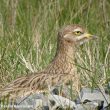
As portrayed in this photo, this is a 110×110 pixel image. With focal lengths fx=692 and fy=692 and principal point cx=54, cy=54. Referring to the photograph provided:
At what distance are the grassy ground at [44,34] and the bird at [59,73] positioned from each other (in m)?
0.17

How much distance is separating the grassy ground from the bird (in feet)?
0.54

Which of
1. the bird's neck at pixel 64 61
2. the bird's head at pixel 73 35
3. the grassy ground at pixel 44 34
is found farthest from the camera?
the bird's head at pixel 73 35

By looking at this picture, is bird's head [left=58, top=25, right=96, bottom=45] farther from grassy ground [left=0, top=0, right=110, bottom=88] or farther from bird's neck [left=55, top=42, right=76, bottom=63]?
grassy ground [left=0, top=0, right=110, bottom=88]

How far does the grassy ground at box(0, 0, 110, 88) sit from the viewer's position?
25.7ft

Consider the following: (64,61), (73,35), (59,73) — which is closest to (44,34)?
(73,35)

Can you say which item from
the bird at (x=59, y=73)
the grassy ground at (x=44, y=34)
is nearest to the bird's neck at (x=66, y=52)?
the bird at (x=59, y=73)

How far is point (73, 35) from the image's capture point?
26.3 ft

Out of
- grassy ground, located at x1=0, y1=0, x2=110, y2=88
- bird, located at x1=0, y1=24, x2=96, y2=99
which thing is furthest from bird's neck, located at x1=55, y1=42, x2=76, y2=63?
grassy ground, located at x1=0, y1=0, x2=110, y2=88

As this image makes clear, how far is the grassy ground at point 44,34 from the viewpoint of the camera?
25.7ft

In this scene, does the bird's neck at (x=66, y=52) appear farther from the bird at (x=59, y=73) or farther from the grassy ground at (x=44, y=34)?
the grassy ground at (x=44, y=34)

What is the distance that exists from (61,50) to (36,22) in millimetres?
2625

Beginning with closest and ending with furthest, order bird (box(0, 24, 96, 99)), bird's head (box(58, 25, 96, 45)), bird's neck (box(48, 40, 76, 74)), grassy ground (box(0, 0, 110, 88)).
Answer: bird (box(0, 24, 96, 99))
bird's neck (box(48, 40, 76, 74))
grassy ground (box(0, 0, 110, 88))
bird's head (box(58, 25, 96, 45))

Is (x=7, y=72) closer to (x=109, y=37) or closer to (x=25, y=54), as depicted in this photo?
(x=25, y=54)

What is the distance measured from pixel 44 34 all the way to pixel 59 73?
230 cm
